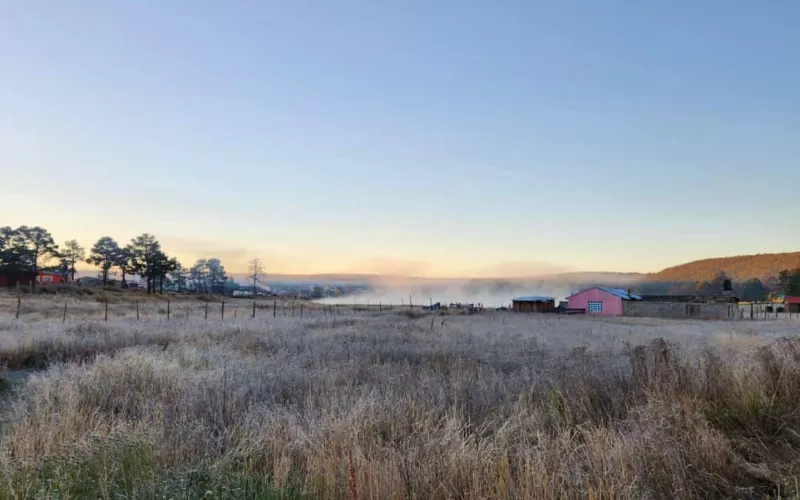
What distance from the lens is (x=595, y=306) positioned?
71.1 metres

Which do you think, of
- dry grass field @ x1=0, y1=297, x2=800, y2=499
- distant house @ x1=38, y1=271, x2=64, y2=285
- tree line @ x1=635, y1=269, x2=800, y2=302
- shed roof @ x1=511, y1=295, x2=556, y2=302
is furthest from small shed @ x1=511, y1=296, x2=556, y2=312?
distant house @ x1=38, y1=271, x2=64, y2=285

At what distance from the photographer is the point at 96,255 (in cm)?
8650

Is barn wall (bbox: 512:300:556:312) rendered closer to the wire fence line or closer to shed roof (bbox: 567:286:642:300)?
shed roof (bbox: 567:286:642:300)

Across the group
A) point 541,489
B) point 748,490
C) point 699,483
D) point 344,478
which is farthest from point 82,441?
point 748,490

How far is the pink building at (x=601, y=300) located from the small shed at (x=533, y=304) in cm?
348

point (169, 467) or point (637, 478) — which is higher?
point (637, 478)

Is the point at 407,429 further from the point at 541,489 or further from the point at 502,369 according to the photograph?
the point at 502,369

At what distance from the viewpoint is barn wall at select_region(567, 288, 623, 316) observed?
67550 mm

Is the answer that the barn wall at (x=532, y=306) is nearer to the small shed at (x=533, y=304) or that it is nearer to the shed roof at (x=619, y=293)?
the small shed at (x=533, y=304)

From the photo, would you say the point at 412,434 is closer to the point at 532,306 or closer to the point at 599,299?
the point at 599,299

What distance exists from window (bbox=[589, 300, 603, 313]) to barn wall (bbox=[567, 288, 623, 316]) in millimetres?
344

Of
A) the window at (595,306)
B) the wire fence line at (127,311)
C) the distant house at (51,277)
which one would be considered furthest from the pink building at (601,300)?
the distant house at (51,277)

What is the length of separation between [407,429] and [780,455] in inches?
136

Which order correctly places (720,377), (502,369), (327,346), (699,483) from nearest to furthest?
(699,483) → (720,377) → (502,369) → (327,346)
